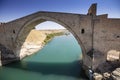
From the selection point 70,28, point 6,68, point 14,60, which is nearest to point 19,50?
point 14,60

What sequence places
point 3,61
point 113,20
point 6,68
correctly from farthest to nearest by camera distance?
point 3,61, point 6,68, point 113,20

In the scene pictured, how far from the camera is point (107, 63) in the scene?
1186cm

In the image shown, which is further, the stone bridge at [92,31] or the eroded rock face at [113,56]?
the eroded rock face at [113,56]

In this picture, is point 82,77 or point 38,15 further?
point 38,15

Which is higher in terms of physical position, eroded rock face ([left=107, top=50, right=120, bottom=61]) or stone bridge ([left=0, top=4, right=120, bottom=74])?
stone bridge ([left=0, top=4, right=120, bottom=74])

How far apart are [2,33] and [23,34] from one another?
335 centimetres

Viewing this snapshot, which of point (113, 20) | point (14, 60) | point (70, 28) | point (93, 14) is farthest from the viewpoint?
point (14, 60)

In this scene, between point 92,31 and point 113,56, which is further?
point 113,56

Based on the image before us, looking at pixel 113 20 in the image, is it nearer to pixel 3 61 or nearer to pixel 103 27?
pixel 103 27

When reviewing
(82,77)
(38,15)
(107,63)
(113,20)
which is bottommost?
(82,77)

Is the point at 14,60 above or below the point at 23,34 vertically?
below

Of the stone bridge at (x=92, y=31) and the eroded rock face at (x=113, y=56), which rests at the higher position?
the stone bridge at (x=92, y=31)

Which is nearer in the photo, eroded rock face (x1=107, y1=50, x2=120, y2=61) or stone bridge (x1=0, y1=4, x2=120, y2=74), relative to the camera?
stone bridge (x1=0, y1=4, x2=120, y2=74)

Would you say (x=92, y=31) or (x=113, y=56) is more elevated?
(x=92, y=31)
